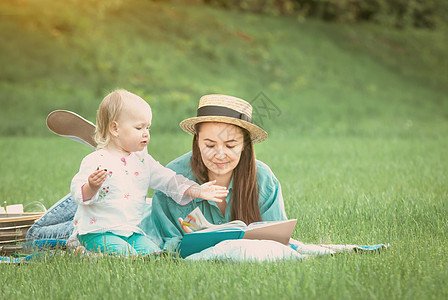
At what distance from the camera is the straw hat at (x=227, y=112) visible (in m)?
4.39

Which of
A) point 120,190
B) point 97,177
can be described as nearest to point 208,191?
point 120,190

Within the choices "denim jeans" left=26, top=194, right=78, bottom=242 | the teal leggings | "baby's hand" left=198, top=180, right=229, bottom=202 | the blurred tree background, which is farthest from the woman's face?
the blurred tree background

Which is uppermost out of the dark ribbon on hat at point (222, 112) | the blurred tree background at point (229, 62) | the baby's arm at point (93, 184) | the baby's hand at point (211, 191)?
the blurred tree background at point (229, 62)

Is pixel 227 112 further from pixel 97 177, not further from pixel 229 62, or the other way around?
pixel 229 62

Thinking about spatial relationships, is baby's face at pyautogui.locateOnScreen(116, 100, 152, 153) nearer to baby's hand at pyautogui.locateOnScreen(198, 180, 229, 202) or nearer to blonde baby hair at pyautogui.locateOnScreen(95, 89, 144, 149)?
blonde baby hair at pyautogui.locateOnScreen(95, 89, 144, 149)

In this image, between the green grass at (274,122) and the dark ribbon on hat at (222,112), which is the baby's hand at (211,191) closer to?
the dark ribbon on hat at (222,112)

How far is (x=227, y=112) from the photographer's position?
4.39 metres

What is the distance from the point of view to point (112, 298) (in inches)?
132

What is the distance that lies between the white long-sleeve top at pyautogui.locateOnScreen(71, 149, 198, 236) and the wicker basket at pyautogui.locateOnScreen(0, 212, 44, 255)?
589mm

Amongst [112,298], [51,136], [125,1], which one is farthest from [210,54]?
[112,298]

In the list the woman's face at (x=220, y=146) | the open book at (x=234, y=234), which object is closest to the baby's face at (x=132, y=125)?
the woman's face at (x=220, y=146)

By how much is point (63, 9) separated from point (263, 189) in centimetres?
1828

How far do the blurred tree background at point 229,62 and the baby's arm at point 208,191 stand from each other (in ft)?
Result: 34.8

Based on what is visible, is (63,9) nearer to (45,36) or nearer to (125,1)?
(45,36)
